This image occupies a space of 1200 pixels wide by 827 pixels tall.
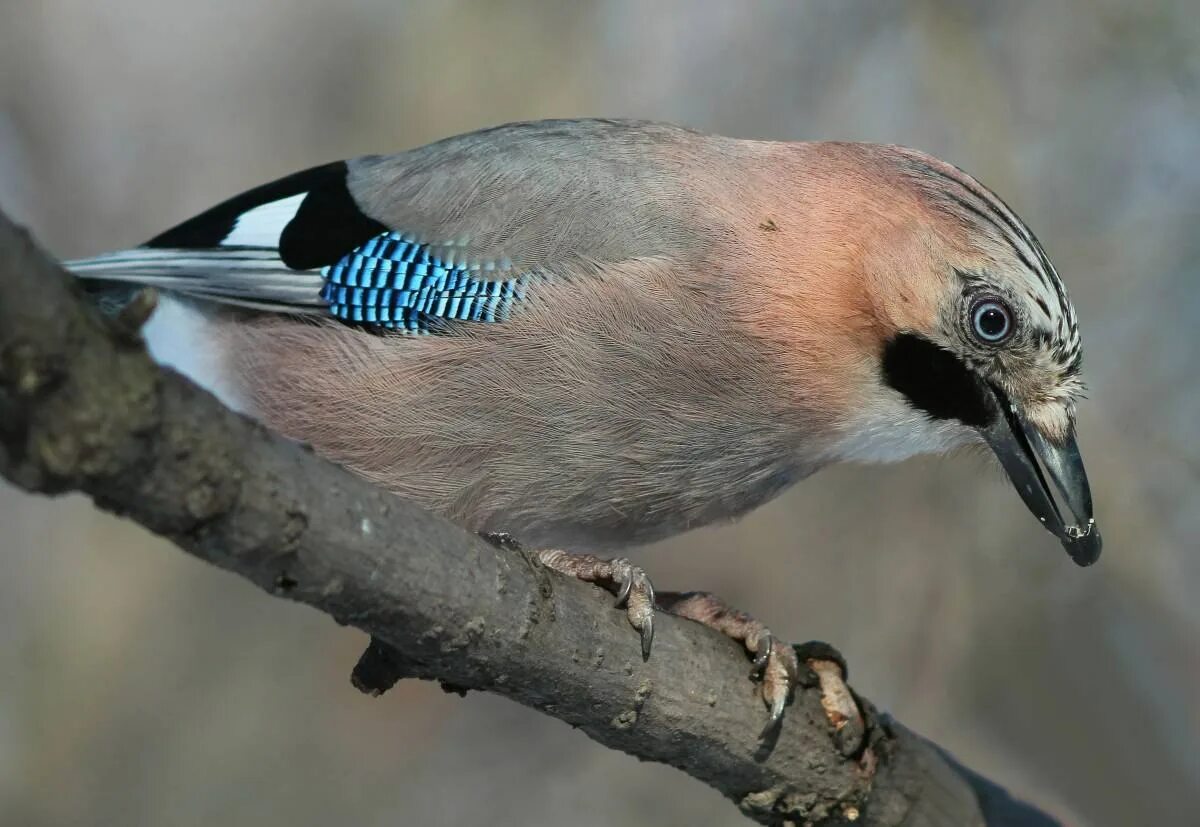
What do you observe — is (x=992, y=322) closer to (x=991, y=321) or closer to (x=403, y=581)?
(x=991, y=321)

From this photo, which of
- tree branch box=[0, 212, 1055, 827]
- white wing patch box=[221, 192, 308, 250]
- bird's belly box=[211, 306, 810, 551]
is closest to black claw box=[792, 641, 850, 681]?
tree branch box=[0, 212, 1055, 827]

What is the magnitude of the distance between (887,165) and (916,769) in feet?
4.55

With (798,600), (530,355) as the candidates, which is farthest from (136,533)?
(530,355)

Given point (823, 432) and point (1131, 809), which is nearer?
point (823, 432)

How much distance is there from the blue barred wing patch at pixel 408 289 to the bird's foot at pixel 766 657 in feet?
2.69

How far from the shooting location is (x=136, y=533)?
5367 millimetres

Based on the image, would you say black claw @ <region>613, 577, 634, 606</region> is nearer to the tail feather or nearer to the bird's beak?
the bird's beak

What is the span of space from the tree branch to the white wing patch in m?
1.30

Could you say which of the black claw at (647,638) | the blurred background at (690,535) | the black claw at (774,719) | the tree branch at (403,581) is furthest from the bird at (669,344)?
the blurred background at (690,535)

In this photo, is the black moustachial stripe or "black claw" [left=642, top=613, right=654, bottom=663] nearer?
"black claw" [left=642, top=613, right=654, bottom=663]

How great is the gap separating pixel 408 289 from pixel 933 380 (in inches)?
47.4

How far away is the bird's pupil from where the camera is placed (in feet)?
9.77

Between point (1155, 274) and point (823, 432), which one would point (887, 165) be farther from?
point (1155, 274)

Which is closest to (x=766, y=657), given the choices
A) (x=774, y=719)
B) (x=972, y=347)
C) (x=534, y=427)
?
(x=774, y=719)
